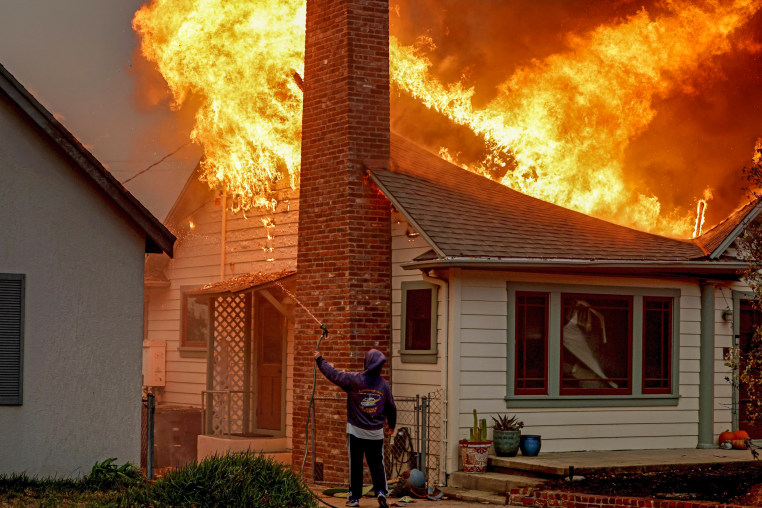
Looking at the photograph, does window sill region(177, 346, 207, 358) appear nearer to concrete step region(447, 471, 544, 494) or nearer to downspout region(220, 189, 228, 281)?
downspout region(220, 189, 228, 281)

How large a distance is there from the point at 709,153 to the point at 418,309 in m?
13.9

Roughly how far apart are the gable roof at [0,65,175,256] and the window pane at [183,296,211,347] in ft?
27.0

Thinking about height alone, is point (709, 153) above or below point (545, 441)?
above

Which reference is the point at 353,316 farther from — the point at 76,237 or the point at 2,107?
the point at 2,107

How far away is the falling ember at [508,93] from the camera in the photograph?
19141mm

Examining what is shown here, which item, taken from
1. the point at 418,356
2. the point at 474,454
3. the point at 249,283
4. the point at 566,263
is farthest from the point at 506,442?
the point at 249,283

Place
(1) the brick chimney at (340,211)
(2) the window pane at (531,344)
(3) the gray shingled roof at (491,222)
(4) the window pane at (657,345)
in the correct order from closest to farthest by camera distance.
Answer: (3) the gray shingled roof at (491,222), (2) the window pane at (531,344), (1) the brick chimney at (340,211), (4) the window pane at (657,345)

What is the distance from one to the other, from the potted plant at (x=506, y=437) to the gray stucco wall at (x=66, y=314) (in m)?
4.67

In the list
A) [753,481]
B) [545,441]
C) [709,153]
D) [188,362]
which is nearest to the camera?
[753,481]

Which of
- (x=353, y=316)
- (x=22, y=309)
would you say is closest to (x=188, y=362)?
(x=353, y=316)

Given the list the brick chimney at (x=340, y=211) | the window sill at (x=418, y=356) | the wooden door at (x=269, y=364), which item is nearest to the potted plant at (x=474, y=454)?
the window sill at (x=418, y=356)

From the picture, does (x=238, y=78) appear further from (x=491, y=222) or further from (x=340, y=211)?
(x=491, y=222)

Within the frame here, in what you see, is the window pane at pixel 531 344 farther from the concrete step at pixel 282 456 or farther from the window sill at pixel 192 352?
the window sill at pixel 192 352

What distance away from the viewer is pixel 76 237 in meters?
14.2
